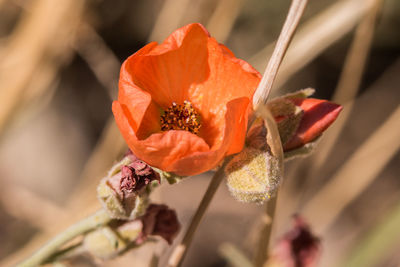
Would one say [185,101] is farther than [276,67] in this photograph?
Yes

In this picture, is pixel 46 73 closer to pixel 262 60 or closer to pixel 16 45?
pixel 16 45

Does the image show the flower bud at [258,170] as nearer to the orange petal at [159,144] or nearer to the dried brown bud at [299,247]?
the orange petal at [159,144]

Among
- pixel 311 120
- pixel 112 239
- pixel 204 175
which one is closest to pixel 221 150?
pixel 311 120

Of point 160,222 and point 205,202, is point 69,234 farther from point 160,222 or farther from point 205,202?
point 205,202

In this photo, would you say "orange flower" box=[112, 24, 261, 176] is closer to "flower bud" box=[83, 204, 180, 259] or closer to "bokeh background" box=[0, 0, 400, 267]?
"flower bud" box=[83, 204, 180, 259]

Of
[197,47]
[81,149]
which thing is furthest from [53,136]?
[197,47]

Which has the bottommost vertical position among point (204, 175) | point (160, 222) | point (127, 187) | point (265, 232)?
point (204, 175)
